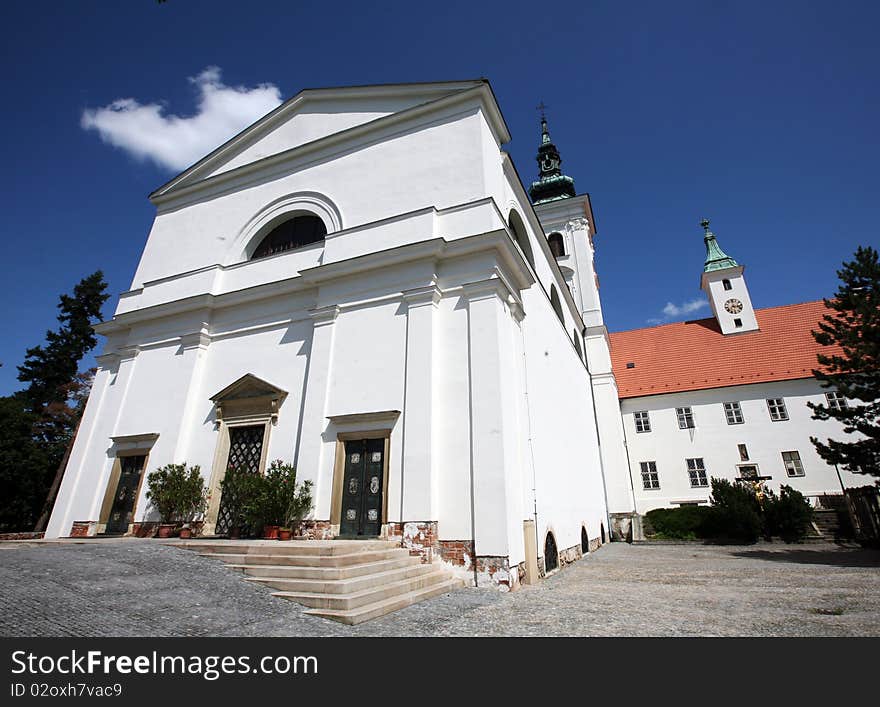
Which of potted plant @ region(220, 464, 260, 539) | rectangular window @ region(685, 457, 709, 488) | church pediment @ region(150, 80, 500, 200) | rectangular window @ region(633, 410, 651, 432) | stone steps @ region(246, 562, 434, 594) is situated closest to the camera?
stone steps @ region(246, 562, 434, 594)

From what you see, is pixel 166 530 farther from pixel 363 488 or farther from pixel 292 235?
pixel 292 235

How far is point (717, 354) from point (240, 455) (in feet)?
87.6

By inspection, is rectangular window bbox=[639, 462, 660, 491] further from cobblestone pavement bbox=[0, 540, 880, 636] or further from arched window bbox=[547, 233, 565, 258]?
cobblestone pavement bbox=[0, 540, 880, 636]

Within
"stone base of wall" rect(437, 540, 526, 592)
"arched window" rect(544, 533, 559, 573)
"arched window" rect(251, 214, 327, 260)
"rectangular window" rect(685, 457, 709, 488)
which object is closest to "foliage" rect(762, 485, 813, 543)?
"rectangular window" rect(685, 457, 709, 488)

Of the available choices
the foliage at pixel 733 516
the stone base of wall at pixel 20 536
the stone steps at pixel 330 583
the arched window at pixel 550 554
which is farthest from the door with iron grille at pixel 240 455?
the foliage at pixel 733 516

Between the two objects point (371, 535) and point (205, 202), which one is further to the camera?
point (205, 202)

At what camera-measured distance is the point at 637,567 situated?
1010 centimetres

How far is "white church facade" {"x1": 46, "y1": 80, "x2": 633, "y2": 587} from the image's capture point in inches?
326

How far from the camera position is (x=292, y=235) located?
13.1m

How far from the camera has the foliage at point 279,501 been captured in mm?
8633

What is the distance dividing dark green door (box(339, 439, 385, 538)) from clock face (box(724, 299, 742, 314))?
2841cm
